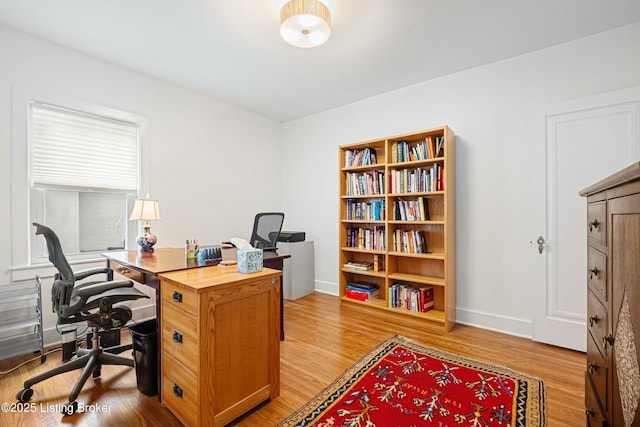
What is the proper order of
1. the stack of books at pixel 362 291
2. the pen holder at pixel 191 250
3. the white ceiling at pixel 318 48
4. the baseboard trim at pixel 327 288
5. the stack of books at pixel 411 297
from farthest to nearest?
the baseboard trim at pixel 327 288 → the stack of books at pixel 362 291 → the stack of books at pixel 411 297 → the pen holder at pixel 191 250 → the white ceiling at pixel 318 48

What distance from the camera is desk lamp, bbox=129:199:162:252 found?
2574mm

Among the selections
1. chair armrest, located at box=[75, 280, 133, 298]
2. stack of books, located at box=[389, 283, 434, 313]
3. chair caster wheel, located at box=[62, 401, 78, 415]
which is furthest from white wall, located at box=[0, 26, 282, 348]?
stack of books, located at box=[389, 283, 434, 313]

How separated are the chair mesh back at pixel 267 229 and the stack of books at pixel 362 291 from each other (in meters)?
1.16

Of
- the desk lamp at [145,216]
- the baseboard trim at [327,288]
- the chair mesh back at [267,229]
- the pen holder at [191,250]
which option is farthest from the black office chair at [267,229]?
the baseboard trim at [327,288]

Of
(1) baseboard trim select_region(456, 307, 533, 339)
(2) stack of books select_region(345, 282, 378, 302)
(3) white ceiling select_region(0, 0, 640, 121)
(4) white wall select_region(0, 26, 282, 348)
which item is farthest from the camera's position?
(2) stack of books select_region(345, 282, 378, 302)

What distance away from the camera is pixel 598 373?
1194mm

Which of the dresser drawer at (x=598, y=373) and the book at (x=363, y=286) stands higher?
the dresser drawer at (x=598, y=373)

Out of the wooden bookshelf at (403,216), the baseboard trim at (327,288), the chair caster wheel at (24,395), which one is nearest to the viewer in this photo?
the chair caster wheel at (24,395)

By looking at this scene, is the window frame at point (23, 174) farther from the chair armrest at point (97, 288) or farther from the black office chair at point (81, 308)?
the chair armrest at point (97, 288)

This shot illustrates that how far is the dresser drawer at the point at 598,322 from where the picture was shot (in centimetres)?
110

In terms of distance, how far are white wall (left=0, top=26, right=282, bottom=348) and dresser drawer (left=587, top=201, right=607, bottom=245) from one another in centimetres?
361

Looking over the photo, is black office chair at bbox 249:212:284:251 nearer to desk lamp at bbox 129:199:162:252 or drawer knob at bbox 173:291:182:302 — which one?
desk lamp at bbox 129:199:162:252

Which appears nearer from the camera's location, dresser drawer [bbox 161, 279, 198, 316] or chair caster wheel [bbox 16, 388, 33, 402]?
dresser drawer [bbox 161, 279, 198, 316]

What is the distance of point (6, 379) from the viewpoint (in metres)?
1.98
